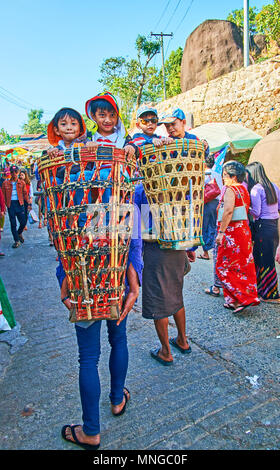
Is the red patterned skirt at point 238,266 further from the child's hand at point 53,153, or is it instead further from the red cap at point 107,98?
the child's hand at point 53,153

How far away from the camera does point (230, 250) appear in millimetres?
3863

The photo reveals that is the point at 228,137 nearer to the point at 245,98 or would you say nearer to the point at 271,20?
the point at 245,98

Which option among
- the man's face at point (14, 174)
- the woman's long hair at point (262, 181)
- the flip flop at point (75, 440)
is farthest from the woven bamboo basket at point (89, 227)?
the man's face at point (14, 174)

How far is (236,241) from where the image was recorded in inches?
150

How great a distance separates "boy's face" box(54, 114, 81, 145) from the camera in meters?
2.04

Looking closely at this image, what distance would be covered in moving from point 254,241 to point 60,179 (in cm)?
312

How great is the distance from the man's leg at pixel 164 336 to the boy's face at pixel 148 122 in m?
1.59

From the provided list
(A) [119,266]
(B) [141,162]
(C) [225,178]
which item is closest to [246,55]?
(C) [225,178]

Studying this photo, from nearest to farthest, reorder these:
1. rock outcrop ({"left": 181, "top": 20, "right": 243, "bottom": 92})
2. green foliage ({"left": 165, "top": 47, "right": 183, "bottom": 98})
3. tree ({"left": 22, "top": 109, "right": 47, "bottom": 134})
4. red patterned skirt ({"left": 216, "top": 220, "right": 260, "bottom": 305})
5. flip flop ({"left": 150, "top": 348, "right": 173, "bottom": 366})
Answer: flip flop ({"left": 150, "top": 348, "right": 173, "bottom": 366}) → red patterned skirt ({"left": 216, "top": 220, "right": 260, "bottom": 305}) → rock outcrop ({"left": 181, "top": 20, "right": 243, "bottom": 92}) → green foliage ({"left": 165, "top": 47, "right": 183, "bottom": 98}) → tree ({"left": 22, "top": 109, "right": 47, "bottom": 134})

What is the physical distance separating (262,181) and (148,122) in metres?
1.95

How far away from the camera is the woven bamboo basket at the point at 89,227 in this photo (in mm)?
1546

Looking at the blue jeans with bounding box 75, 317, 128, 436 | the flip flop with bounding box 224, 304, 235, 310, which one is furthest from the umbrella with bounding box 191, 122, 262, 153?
the blue jeans with bounding box 75, 317, 128, 436

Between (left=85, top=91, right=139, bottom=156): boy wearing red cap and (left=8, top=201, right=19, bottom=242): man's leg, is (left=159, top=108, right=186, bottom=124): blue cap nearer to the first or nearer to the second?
(left=85, top=91, right=139, bottom=156): boy wearing red cap

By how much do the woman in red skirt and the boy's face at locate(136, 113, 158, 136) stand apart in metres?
1.40
